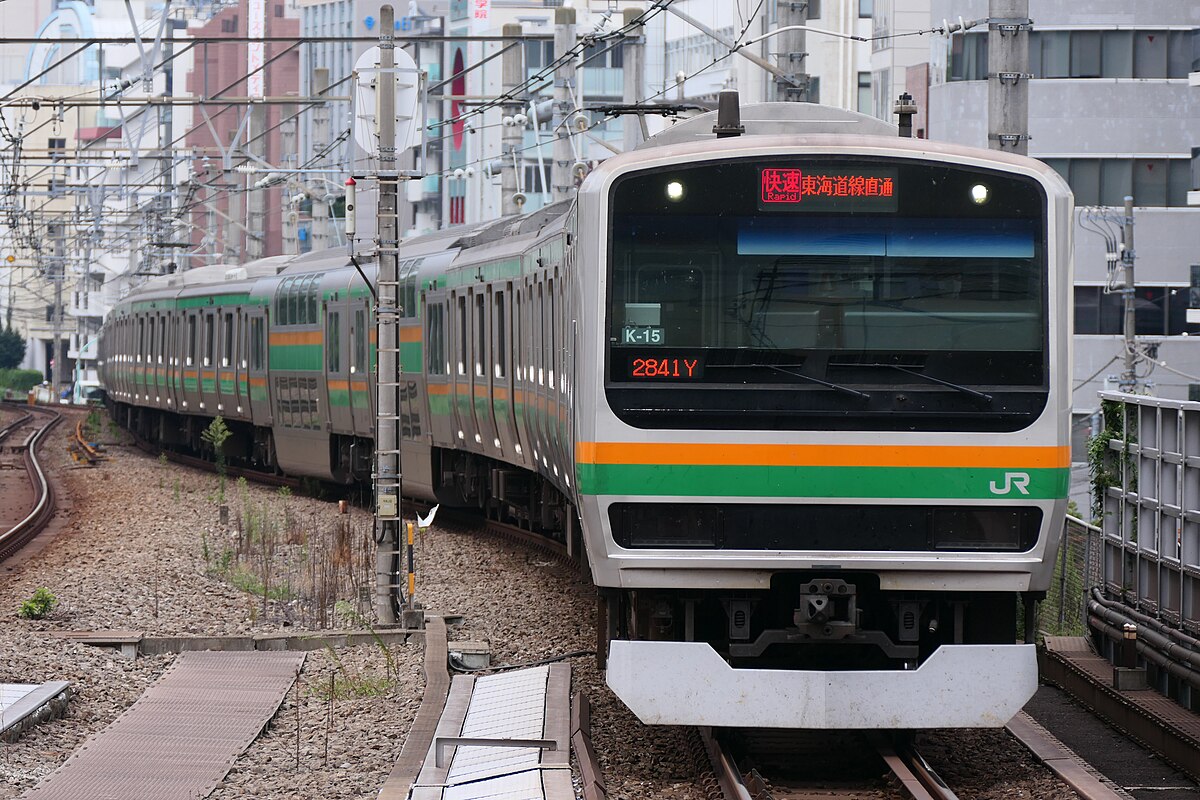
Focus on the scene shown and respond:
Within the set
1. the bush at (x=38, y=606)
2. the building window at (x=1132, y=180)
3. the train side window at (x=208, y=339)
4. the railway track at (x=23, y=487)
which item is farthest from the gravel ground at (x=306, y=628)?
the building window at (x=1132, y=180)

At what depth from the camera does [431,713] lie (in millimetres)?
9789

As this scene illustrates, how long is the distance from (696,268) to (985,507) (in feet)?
5.10

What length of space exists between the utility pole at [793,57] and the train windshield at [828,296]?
23.8 ft

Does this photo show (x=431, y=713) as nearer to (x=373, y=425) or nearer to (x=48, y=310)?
(x=373, y=425)

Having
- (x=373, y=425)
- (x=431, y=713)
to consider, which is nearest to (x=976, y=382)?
(x=431, y=713)

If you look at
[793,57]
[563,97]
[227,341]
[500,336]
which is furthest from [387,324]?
[227,341]

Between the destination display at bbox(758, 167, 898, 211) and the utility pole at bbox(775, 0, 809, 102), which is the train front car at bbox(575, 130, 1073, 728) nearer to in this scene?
the destination display at bbox(758, 167, 898, 211)

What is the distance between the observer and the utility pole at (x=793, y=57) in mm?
15656

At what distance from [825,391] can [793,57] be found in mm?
7924

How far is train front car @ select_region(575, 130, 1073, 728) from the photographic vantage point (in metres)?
8.35

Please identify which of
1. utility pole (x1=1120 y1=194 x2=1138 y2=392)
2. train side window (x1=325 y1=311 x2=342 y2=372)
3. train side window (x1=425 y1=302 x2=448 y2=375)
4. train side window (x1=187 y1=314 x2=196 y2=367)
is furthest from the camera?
train side window (x1=187 y1=314 x2=196 y2=367)

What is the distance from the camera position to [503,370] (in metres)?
15.8

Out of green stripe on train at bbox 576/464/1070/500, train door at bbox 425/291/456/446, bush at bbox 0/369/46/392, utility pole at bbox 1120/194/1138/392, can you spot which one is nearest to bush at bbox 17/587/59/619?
train door at bbox 425/291/456/446

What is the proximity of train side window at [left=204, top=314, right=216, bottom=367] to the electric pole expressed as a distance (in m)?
15.9
